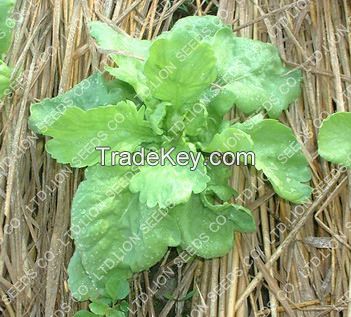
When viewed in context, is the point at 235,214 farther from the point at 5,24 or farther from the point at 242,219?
the point at 5,24

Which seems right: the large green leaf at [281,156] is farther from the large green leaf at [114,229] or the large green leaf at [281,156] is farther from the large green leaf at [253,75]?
the large green leaf at [114,229]

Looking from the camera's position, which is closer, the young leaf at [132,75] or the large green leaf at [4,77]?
the young leaf at [132,75]

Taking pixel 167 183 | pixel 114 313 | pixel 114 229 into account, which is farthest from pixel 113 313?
pixel 167 183

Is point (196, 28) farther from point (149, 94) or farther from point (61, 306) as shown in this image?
point (61, 306)

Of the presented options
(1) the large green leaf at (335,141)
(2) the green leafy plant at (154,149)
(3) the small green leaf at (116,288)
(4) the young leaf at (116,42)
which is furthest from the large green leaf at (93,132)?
(1) the large green leaf at (335,141)

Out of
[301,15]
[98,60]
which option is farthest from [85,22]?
[301,15]

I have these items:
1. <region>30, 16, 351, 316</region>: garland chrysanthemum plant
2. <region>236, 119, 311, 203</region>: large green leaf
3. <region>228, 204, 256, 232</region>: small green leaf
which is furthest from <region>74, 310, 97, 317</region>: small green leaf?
<region>236, 119, 311, 203</region>: large green leaf
